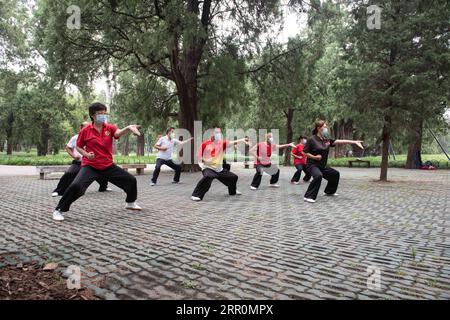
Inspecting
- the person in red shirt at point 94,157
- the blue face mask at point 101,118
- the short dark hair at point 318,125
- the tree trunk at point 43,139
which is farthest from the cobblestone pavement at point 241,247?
the tree trunk at point 43,139

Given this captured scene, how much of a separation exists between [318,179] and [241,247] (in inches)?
202

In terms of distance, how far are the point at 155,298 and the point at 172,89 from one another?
69.6 feet

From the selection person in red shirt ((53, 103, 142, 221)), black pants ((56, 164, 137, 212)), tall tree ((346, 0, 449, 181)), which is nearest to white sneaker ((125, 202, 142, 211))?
black pants ((56, 164, 137, 212))

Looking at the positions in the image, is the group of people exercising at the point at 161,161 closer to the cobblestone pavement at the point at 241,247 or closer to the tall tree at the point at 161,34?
the cobblestone pavement at the point at 241,247

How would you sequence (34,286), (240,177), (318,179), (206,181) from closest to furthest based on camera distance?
(34,286) → (318,179) → (206,181) → (240,177)

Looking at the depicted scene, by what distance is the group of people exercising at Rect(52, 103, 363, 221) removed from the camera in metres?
6.83

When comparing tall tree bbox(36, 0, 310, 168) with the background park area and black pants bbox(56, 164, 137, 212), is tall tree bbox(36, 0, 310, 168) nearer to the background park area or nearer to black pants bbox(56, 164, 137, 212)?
the background park area

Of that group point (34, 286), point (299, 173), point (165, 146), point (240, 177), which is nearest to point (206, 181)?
point (165, 146)

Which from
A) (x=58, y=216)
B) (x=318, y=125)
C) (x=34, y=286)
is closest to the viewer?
(x=34, y=286)

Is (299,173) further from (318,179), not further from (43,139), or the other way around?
(43,139)

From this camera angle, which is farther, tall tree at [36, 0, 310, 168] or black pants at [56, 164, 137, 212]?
tall tree at [36, 0, 310, 168]

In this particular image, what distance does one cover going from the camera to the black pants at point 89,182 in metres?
6.72

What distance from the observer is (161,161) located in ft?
44.8

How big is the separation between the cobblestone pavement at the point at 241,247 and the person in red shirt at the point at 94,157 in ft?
1.57
